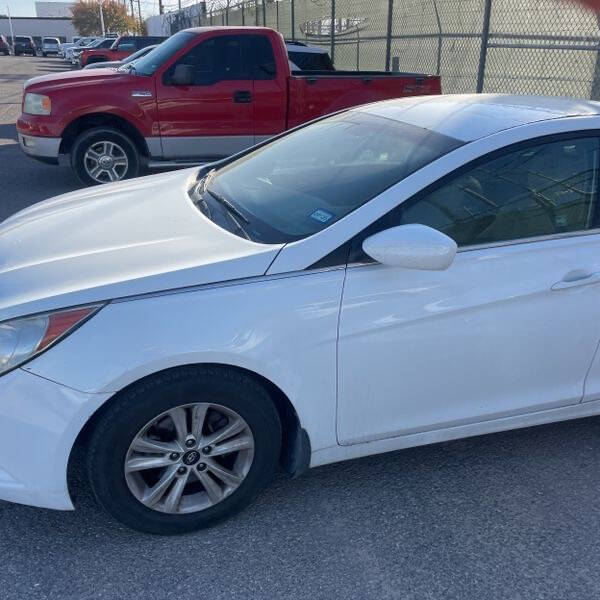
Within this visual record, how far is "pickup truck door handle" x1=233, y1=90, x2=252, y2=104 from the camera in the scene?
828 cm

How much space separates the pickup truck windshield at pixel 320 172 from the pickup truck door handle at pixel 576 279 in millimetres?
718

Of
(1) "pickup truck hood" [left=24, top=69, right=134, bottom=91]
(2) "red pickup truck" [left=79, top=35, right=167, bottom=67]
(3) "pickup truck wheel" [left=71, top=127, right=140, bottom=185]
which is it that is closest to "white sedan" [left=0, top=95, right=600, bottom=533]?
(3) "pickup truck wheel" [left=71, top=127, right=140, bottom=185]

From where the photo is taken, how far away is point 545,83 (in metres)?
9.16

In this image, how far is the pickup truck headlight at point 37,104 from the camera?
784cm

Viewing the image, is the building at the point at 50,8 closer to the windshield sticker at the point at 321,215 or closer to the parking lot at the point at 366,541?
the windshield sticker at the point at 321,215

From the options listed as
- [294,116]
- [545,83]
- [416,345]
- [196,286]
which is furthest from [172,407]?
[545,83]

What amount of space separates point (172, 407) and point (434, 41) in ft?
35.7

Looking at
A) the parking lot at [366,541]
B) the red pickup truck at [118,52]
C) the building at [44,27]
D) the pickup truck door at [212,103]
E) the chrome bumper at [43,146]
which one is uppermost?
the pickup truck door at [212,103]

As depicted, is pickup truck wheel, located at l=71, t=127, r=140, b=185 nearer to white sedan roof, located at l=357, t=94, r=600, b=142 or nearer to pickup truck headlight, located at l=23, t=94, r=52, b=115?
pickup truck headlight, located at l=23, t=94, r=52, b=115

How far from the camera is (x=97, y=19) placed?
2758 inches

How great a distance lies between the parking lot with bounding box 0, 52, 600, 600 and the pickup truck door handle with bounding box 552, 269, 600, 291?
3.00ft

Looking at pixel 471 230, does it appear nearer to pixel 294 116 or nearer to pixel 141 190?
pixel 141 190

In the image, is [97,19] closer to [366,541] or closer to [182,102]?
[182,102]

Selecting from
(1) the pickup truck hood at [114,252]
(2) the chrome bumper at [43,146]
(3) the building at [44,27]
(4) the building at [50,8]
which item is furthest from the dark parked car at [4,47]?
(1) the pickup truck hood at [114,252]
